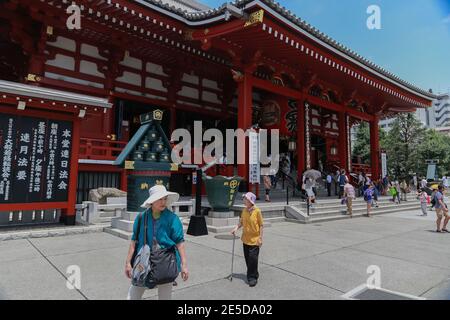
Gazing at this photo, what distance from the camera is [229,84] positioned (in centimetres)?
1462

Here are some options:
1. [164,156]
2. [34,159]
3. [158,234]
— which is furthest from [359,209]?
[158,234]

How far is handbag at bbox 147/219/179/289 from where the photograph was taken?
2693 millimetres

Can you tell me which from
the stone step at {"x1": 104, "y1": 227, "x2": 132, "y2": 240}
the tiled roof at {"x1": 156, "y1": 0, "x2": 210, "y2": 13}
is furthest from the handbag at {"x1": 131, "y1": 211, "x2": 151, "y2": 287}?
the tiled roof at {"x1": 156, "y1": 0, "x2": 210, "y2": 13}

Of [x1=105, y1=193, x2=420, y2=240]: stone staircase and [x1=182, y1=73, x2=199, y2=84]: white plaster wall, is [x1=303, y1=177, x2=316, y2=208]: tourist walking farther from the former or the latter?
[x1=182, y1=73, x2=199, y2=84]: white plaster wall

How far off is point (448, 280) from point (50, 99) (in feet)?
29.0

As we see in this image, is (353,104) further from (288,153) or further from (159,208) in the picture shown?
(159,208)

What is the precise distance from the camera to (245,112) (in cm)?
1092

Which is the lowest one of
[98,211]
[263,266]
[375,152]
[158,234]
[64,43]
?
[263,266]

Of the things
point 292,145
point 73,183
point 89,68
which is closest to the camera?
point 73,183

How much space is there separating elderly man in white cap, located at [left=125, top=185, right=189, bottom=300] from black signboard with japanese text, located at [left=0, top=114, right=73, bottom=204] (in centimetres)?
604

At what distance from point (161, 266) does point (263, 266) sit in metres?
3.01

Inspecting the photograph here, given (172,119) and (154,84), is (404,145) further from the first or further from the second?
(154,84)

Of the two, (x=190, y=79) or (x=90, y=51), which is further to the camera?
(x=190, y=79)
